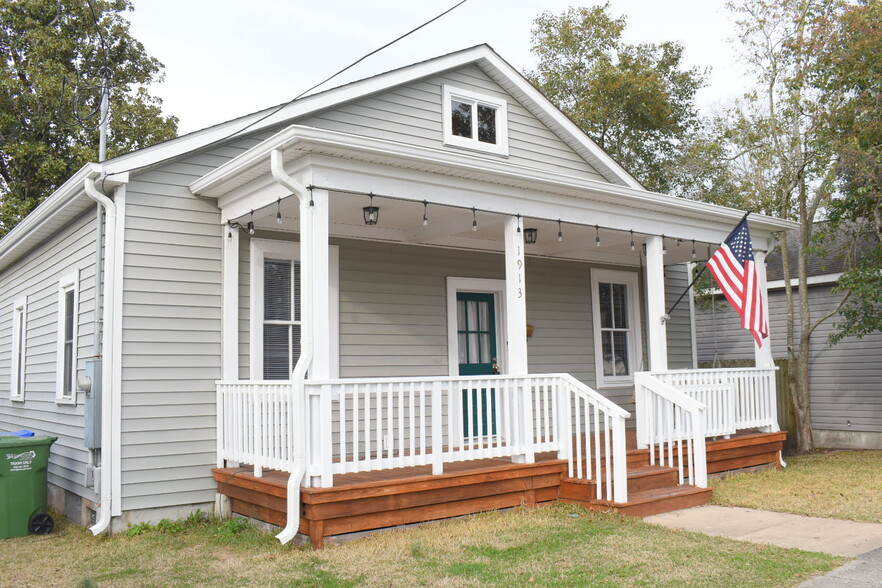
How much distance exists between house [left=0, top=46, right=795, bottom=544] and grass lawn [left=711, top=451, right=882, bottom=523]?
450 mm

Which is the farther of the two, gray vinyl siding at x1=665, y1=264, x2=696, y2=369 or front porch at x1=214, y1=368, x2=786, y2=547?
gray vinyl siding at x1=665, y1=264, x2=696, y2=369

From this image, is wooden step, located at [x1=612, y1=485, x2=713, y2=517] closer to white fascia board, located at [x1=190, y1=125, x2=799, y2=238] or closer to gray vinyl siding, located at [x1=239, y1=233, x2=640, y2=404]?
gray vinyl siding, located at [x1=239, y1=233, x2=640, y2=404]

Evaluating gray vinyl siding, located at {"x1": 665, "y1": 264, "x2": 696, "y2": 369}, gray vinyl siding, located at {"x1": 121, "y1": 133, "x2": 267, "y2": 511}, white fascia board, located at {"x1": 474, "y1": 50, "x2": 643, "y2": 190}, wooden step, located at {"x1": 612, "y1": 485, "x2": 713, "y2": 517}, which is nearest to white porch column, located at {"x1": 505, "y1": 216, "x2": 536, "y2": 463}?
wooden step, located at {"x1": 612, "y1": 485, "x2": 713, "y2": 517}

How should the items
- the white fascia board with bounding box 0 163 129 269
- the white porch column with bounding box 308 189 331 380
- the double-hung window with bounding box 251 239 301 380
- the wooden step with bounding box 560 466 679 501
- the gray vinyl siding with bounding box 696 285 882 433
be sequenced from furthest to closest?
the gray vinyl siding with bounding box 696 285 882 433 → the double-hung window with bounding box 251 239 301 380 → the wooden step with bounding box 560 466 679 501 → the white fascia board with bounding box 0 163 129 269 → the white porch column with bounding box 308 189 331 380

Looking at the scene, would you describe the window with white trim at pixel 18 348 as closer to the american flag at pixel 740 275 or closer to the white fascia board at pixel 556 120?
the white fascia board at pixel 556 120

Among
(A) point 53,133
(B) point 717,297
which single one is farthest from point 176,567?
(A) point 53,133

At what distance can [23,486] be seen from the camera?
7438 mm

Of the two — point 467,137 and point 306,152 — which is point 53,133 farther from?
point 306,152

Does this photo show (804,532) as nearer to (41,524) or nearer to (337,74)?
(337,74)

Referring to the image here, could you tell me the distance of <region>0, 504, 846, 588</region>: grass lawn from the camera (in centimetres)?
509

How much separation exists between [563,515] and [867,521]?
8.47 ft

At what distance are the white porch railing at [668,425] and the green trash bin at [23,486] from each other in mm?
6166

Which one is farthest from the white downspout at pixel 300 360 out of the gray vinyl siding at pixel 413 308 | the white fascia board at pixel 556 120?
the white fascia board at pixel 556 120

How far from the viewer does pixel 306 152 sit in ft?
21.0
